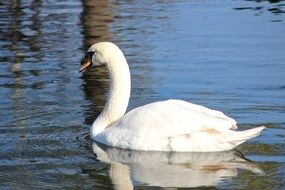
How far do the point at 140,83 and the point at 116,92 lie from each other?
2.70 meters

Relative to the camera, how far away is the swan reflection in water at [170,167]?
8.87 m

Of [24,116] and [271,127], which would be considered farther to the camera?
[24,116]

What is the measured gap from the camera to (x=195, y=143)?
385 inches

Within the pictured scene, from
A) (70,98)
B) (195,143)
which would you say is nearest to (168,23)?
(70,98)

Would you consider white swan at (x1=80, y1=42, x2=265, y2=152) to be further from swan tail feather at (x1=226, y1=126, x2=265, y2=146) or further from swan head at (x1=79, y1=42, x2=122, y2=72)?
swan head at (x1=79, y1=42, x2=122, y2=72)

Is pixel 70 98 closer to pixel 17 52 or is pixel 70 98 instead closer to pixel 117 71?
pixel 117 71

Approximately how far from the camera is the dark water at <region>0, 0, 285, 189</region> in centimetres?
920

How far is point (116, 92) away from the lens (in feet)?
35.4

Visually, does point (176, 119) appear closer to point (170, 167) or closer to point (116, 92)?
point (170, 167)

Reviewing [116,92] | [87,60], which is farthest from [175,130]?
[87,60]

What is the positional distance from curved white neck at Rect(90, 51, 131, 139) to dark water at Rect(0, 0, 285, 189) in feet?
0.94

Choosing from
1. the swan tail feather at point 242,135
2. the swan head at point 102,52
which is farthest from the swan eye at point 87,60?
the swan tail feather at point 242,135

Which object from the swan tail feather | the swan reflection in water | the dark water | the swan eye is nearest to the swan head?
the swan eye

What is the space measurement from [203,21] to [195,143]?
30.6 feet
